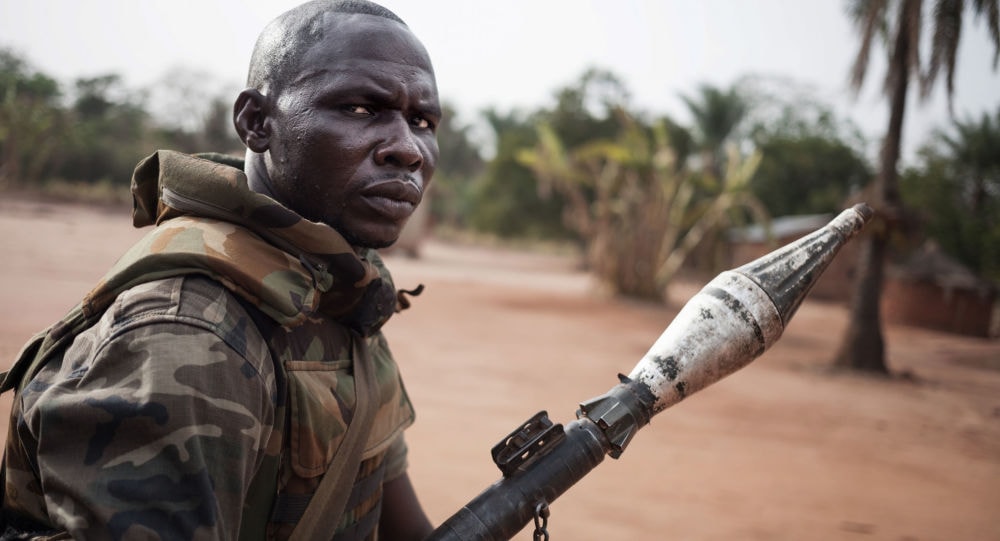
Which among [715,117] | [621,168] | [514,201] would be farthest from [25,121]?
[715,117]

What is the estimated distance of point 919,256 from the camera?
1769cm

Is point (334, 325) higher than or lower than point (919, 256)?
higher

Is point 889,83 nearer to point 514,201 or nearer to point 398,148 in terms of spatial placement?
point 398,148

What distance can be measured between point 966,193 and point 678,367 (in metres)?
25.5

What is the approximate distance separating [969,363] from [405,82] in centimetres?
1381

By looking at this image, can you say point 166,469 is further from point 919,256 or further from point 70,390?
point 919,256

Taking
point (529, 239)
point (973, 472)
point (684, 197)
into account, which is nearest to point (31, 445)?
point (973, 472)

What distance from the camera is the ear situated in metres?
1.36

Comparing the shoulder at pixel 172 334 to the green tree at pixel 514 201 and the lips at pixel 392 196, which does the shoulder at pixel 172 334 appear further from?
the green tree at pixel 514 201

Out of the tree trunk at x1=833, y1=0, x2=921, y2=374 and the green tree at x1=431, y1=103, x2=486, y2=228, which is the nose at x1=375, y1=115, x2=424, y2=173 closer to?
the tree trunk at x1=833, y1=0, x2=921, y2=374

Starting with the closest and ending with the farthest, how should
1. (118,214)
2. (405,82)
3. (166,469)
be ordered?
(166,469)
(405,82)
(118,214)

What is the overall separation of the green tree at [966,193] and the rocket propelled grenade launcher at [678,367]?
21.1 metres

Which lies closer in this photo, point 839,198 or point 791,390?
point 791,390

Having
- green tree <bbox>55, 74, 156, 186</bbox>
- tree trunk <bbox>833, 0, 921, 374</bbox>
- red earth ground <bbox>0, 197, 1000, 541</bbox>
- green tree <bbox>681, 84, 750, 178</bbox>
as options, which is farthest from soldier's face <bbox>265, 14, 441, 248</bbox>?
green tree <bbox>681, 84, 750, 178</bbox>
